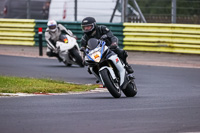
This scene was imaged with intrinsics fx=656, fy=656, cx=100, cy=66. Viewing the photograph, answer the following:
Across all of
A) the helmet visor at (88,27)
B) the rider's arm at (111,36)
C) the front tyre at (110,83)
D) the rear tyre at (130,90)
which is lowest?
the rear tyre at (130,90)

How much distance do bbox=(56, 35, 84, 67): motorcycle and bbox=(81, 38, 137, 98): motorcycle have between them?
725 centimetres

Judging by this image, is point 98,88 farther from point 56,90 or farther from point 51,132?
point 51,132

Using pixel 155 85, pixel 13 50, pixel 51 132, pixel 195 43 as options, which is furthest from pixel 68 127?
pixel 13 50

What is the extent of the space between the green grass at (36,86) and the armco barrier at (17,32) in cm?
1105

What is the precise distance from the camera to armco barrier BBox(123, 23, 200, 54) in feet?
69.0

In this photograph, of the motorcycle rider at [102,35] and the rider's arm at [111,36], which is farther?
the rider's arm at [111,36]

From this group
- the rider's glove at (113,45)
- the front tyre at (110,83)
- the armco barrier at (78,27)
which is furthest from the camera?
the armco barrier at (78,27)

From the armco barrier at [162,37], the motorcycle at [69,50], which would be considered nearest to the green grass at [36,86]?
the motorcycle at [69,50]

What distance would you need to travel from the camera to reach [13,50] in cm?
2448

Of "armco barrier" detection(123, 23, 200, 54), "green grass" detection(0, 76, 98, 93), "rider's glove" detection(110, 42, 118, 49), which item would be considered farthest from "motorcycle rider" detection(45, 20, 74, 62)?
"rider's glove" detection(110, 42, 118, 49)

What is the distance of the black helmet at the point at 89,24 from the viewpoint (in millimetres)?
11863

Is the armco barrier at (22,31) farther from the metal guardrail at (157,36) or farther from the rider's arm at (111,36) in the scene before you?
the rider's arm at (111,36)

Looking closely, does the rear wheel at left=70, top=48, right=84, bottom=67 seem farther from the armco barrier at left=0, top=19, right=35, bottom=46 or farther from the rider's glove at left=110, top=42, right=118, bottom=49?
the rider's glove at left=110, top=42, right=118, bottom=49

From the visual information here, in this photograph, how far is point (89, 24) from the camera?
11938 mm
